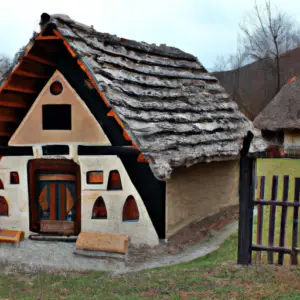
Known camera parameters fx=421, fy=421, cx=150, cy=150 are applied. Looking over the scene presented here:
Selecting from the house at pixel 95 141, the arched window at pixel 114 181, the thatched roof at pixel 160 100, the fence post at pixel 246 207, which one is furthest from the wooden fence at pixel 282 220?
the arched window at pixel 114 181

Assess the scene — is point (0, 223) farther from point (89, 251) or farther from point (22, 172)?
point (89, 251)

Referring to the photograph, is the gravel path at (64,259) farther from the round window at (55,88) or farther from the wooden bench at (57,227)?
the round window at (55,88)

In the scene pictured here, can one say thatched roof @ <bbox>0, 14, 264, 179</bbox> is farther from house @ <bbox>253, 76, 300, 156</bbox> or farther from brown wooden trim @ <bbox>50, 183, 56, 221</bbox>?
house @ <bbox>253, 76, 300, 156</bbox>

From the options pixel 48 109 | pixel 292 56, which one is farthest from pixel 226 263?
pixel 292 56

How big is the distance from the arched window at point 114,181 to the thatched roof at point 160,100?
47.2 inches

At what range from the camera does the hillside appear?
3959 cm

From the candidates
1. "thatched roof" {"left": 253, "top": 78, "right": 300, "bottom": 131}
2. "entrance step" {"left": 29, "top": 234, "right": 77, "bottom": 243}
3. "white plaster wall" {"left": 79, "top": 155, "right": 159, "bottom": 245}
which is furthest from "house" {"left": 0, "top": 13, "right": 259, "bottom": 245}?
"thatched roof" {"left": 253, "top": 78, "right": 300, "bottom": 131}

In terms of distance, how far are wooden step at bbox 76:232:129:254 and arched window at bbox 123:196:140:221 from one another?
0.40 m

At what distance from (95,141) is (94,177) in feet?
2.38

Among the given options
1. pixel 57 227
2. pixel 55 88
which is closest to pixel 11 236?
pixel 57 227

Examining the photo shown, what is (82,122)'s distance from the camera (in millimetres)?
8555

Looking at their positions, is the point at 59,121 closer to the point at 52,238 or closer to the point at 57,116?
the point at 57,116

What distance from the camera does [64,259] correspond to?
313 inches

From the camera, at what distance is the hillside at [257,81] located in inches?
1559
